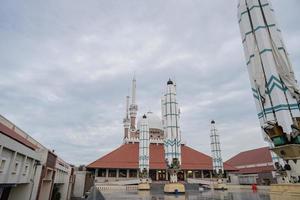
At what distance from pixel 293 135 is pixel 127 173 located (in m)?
42.1

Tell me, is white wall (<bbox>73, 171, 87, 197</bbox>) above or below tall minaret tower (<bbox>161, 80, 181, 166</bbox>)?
below

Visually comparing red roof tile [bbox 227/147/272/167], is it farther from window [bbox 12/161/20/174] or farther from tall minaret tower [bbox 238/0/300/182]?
window [bbox 12/161/20/174]

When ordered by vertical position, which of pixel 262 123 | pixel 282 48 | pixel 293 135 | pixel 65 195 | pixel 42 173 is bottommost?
pixel 65 195

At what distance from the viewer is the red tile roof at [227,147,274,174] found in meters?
42.7

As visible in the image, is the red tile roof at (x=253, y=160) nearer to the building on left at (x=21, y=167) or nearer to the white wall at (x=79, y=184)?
the white wall at (x=79, y=184)

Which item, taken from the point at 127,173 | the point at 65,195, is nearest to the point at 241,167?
the point at 127,173

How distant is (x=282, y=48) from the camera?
8883 mm

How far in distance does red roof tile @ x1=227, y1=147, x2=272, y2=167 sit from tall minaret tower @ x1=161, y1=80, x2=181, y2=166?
993 inches

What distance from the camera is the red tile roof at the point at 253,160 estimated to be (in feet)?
140

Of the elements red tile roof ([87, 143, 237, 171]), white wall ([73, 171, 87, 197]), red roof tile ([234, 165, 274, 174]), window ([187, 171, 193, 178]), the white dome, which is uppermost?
the white dome

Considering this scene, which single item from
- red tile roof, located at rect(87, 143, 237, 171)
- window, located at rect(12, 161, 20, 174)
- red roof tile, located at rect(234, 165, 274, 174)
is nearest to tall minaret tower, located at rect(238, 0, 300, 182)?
window, located at rect(12, 161, 20, 174)

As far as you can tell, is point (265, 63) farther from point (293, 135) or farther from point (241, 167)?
point (241, 167)

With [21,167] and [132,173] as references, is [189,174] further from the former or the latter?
[21,167]

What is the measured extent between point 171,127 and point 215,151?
13.4 metres
